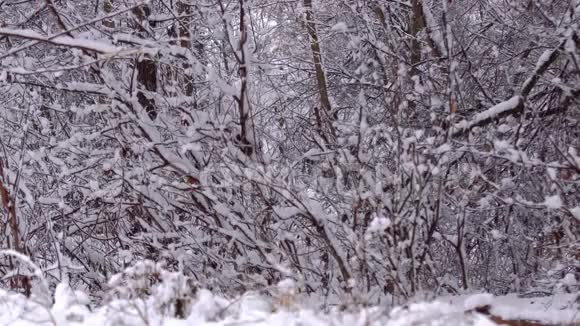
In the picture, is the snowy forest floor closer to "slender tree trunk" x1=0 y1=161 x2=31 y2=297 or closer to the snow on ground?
the snow on ground

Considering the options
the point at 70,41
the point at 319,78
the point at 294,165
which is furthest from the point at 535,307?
the point at 319,78

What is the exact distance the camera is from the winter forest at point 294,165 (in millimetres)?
4844

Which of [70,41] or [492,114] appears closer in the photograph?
[70,41]

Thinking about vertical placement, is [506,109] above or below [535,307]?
above

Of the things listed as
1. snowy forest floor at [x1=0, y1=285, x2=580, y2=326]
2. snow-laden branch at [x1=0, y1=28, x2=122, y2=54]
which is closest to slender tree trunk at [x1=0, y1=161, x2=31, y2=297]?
snow-laden branch at [x1=0, y1=28, x2=122, y2=54]

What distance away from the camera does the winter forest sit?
4.84 metres

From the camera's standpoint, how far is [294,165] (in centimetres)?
606

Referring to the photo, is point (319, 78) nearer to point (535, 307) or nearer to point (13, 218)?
point (13, 218)

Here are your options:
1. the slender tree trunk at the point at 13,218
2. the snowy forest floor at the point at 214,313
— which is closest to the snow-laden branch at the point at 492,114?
the snowy forest floor at the point at 214,313

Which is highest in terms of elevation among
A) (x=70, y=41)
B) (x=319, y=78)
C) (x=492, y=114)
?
(x=319, y=78)

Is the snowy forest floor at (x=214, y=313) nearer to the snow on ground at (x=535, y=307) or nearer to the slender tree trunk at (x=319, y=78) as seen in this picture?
the snow on ground at (x=535, y=307)

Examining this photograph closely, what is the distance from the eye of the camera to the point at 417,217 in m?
4.61

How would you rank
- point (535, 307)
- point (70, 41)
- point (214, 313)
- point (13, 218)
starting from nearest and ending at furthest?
point (214, 313), point (535, 307), point (70, 41), point (13, 218)

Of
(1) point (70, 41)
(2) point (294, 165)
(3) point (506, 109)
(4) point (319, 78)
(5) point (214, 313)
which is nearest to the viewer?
(5) point (214, 313)
